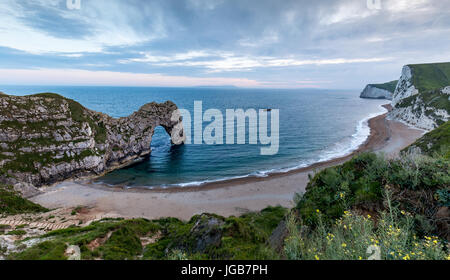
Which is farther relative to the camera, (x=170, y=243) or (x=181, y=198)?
(x=181, y=198)

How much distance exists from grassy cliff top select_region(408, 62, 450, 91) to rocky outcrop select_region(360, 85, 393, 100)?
4164 cm

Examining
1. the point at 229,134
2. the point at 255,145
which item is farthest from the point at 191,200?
the point at 229,134

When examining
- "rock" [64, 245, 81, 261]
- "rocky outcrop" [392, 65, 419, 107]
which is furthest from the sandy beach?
"rocky outcrop" [392, 65, 419, 107]

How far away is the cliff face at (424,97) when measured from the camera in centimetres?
6012

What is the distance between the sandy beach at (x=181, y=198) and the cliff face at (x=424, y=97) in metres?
60.1

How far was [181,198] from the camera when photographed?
28.0 metres

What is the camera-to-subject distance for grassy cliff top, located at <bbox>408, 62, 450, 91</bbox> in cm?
9569

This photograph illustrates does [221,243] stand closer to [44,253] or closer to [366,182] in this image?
[366,182]

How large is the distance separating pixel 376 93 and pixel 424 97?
136607 millimetres

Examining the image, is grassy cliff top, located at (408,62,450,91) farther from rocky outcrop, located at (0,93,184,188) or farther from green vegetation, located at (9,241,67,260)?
green vegetation, located at (9,241,67,260)

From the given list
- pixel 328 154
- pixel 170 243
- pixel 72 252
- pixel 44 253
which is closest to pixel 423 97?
pixel 328 154
